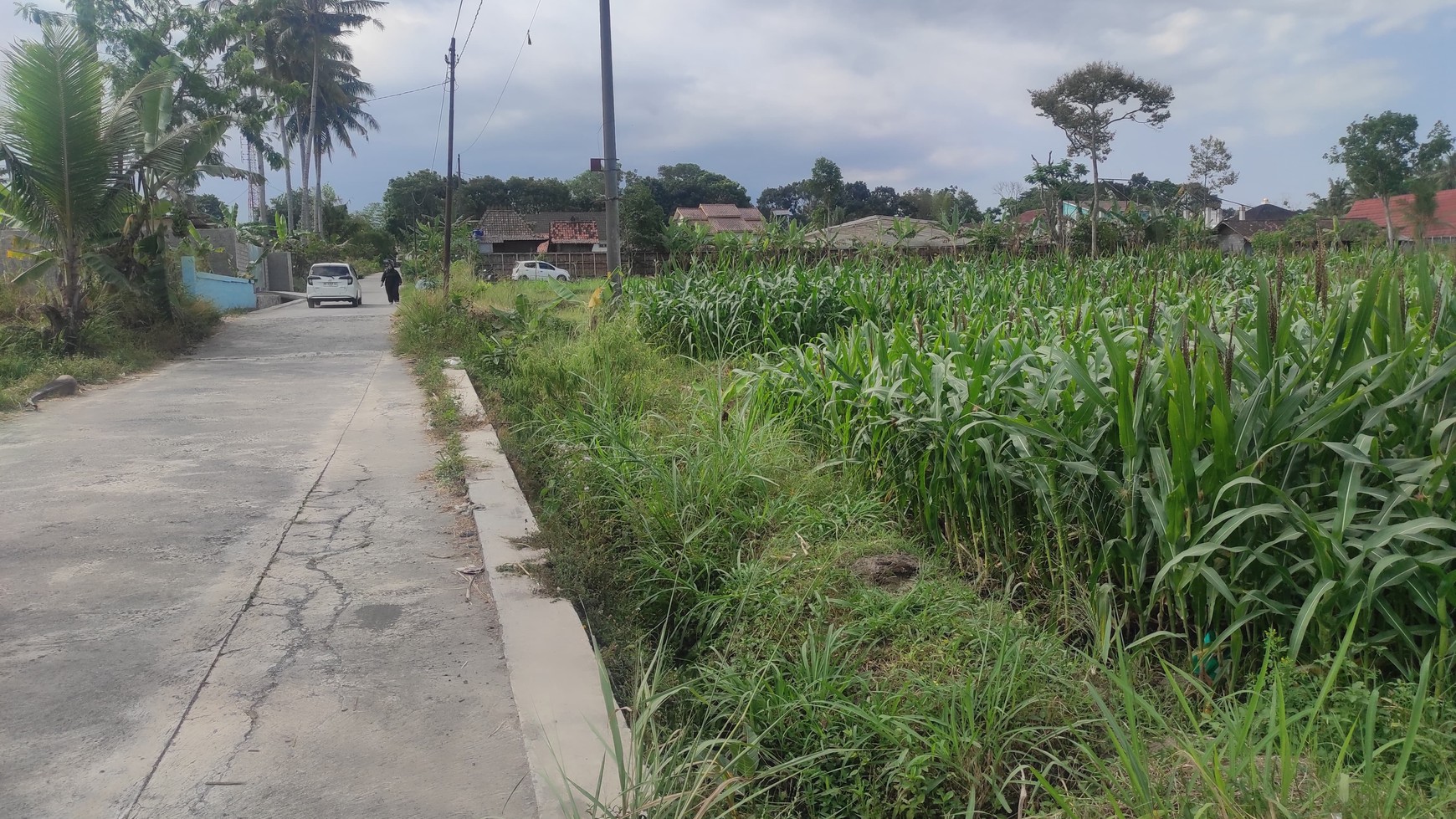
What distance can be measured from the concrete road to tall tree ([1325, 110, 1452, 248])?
26372mm

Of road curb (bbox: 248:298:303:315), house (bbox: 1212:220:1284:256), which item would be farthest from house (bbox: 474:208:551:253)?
house (bbox: 1212:220:1284:256)

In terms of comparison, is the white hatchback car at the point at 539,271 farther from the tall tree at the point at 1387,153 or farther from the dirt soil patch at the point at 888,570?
the dirt soil patch at the point at 888,570

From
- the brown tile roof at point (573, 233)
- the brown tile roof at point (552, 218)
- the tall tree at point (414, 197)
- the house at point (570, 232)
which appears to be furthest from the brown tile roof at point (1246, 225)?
the tall tree at point (414, 197)

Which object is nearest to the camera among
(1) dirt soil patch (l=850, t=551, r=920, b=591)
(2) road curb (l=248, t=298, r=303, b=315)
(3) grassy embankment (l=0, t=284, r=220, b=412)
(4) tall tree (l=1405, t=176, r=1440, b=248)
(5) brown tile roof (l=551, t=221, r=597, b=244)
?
(1) dirt soil patch (l=850, t=551, r=920, b=591)

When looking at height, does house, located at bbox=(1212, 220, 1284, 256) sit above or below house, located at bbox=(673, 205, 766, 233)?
below

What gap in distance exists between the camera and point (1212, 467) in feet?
9.99

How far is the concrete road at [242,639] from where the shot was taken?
2891mm

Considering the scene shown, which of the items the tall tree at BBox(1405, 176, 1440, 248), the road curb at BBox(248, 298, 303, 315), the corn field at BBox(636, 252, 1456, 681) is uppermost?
the tall tree at BBox(1405, 176, 1440, 248)

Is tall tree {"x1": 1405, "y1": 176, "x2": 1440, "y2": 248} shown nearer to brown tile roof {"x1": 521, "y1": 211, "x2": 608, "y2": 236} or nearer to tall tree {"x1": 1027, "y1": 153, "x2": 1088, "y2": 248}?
tall tree {"x1": 1027, "y1": 153, "x2": 1088, "y2": 248}

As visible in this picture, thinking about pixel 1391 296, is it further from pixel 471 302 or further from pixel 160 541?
pixel 471 302

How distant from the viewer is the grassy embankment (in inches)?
415

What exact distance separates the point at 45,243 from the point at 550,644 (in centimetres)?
1343

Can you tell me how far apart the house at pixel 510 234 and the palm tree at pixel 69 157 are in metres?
55.6

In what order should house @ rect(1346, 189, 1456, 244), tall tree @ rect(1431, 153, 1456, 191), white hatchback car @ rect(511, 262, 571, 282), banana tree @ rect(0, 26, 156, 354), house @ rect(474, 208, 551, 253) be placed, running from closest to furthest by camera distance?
house @ rect(1346, 189, 1456, 244) < banana tree @ rect(0, 26, 156, 354) < tall tree @ rect(1431, 153, 1456, 191) < white hatchback car @ rect(511, 262, 571, 282) < house @ rect(474, 208, 551, 253)
